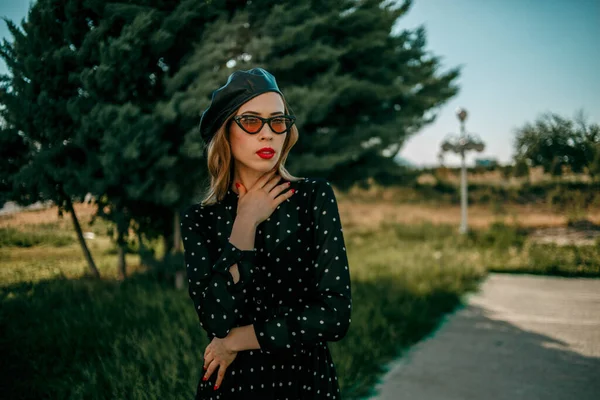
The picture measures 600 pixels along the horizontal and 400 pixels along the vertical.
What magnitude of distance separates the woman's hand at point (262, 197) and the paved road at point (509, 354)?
7.48 feet

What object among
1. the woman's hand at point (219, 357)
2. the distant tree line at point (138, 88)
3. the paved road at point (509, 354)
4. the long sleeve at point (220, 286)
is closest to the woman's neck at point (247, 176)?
the long sleeve at point (220, 286)

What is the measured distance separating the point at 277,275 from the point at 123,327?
283 centimetres

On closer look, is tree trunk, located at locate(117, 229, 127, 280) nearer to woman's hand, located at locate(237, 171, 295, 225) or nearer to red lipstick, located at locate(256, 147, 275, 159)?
woman's hand, located at locate(237, 171, 295, 225)

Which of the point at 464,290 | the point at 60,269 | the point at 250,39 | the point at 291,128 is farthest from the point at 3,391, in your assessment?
the point at 464,290

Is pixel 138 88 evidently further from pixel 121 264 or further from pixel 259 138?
pixel 259 138

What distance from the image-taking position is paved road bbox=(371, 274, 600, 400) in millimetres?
3322

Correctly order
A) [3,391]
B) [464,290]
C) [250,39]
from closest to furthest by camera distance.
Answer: [3,391] → [250,39] → [464,290]

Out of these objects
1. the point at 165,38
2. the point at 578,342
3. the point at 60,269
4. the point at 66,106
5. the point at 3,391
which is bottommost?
the point at 578,342

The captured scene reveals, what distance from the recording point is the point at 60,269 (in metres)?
4.48

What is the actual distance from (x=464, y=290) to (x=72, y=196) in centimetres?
548

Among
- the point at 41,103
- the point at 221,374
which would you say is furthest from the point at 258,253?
the point at 41,103

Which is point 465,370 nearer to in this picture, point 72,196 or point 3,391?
point 3,391

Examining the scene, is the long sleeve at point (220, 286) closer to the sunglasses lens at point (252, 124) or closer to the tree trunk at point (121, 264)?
the sunglasses lens at point (252, 124)

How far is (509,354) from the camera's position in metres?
4.10
